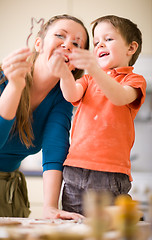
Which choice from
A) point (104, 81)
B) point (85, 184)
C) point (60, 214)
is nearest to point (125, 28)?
point (104, 81)

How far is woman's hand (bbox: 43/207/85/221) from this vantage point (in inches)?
30.7

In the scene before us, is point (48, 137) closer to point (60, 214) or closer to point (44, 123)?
point (44, 123)

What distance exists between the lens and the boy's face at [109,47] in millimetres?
989

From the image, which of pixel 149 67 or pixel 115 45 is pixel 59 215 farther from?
pixel 149 67

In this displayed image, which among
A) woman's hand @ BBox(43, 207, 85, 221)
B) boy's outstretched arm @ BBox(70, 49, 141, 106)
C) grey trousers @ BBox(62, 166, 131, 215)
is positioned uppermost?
boy's outstretched arm @ BBox(70, 49, 141, 106)

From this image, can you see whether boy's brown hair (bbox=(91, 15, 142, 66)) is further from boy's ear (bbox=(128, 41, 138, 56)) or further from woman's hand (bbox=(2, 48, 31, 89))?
woman's hand (bbox=(2, 48, 31, 89))

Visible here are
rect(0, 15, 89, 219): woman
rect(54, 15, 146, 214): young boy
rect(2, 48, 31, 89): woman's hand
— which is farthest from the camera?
rect(0, 15, 89, 219): woman

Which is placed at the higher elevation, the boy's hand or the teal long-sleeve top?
the boy's hand

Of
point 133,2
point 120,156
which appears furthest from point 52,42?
point 133,2

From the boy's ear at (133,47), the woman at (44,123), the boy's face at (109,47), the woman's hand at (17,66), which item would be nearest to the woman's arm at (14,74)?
the woman's hand at (17,66)

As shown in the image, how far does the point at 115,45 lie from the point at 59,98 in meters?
0.28

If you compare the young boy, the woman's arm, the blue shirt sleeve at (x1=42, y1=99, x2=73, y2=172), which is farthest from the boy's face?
the woman's arm

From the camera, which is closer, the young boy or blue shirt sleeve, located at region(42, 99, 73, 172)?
the young boy

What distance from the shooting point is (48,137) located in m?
1.04
